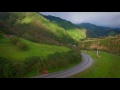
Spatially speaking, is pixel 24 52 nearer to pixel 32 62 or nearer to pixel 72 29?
pixel 32 62

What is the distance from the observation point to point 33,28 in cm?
1305

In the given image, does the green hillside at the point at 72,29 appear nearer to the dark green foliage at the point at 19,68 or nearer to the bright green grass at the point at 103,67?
the bright green grass at the point at 103,67

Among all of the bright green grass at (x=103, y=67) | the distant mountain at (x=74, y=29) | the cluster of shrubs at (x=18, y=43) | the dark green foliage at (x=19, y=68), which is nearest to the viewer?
the dark green foliage at (x=19, y=68)

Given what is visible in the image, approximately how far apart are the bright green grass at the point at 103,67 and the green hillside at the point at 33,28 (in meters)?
1.95

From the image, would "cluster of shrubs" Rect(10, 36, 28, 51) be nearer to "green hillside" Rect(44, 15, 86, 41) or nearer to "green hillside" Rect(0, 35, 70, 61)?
"green hillside" Rect(0, 35, 70, 61)

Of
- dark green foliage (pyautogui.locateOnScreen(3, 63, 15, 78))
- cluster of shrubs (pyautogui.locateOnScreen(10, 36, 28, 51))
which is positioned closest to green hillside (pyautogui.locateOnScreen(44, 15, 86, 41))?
cluster of shrubs (pyautogui.locateOnScreen(10, 36, 28, 51))

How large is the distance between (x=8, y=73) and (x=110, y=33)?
6.59m

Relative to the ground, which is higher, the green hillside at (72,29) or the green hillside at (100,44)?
the green hillside at (72,29)

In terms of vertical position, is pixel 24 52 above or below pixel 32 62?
above

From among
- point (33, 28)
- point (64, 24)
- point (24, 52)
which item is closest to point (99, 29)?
point (64, 24)

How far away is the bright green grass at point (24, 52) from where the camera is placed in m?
11.3

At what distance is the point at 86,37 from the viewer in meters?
13.6

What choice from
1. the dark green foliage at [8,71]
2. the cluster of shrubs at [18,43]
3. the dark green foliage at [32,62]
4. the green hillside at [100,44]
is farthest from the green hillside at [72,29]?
the dark green foliage at [8,71]

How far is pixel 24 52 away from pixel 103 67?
4.62 meters
